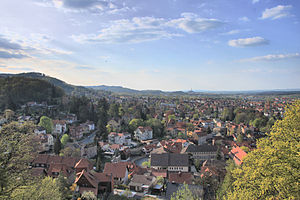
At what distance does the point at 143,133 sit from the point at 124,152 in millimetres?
12376

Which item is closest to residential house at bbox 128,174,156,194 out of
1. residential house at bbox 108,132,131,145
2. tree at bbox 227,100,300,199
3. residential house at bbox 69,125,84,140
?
tree at bbox 227,100,300,199

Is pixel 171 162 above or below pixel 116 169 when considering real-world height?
below

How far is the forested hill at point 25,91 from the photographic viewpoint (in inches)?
2266

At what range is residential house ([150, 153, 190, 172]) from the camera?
26719mm

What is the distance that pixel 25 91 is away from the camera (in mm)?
62250

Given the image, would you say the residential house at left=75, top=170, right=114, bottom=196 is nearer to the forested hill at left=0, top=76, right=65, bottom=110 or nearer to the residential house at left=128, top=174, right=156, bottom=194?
the residential house at left=128, top=174, right=156, bottom=194

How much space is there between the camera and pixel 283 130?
6.46 metres

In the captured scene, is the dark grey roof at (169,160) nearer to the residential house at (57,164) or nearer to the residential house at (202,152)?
the residential house at (202,152)

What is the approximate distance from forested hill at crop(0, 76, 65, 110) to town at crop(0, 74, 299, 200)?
349 cm

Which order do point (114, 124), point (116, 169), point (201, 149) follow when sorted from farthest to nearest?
point (114, 124) < point (201, 149) < point (116, 169)

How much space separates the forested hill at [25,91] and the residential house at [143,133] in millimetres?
33812

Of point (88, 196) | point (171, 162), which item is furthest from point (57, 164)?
point (171, 162)

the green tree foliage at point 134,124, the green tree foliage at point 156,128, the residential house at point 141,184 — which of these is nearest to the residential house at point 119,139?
the green tree foliage at point 134,124

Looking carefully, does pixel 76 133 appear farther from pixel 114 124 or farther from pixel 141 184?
pixel 141 184
